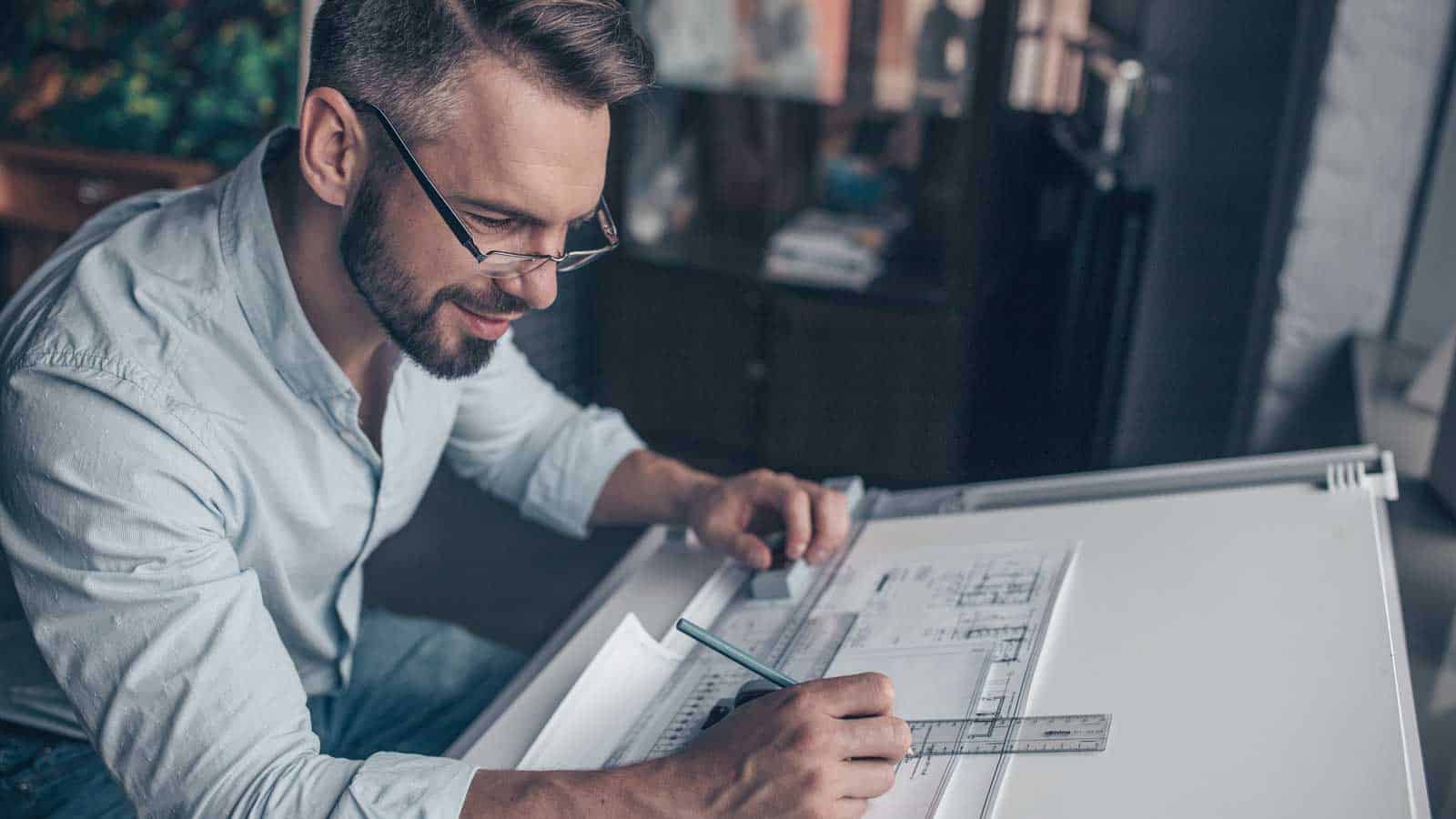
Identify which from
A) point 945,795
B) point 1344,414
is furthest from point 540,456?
point 1344,414

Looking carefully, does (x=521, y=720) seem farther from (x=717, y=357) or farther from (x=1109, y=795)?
(x=717, y=357)

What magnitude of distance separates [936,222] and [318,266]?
79.4 inches

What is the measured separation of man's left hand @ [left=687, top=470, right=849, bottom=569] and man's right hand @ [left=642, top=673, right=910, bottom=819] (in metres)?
0.30

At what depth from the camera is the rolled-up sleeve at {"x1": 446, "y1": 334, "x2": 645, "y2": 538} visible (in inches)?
53.2

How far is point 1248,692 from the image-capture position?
0.85 metres

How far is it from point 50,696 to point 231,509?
29 cm

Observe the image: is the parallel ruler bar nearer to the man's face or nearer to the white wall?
the man's face

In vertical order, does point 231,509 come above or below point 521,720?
above

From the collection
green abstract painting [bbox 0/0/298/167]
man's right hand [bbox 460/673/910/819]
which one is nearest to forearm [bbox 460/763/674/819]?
man's right hand [bbox 460/673/910/819]

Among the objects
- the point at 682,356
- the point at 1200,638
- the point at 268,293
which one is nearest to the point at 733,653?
the point at 1200,638

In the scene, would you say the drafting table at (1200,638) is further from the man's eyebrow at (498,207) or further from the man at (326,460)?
the man's eyebrow at (498,207)

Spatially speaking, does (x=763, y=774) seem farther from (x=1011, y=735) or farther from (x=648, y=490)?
(x=648, y=490)

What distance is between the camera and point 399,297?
105 cm

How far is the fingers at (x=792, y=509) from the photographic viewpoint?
1.14m
